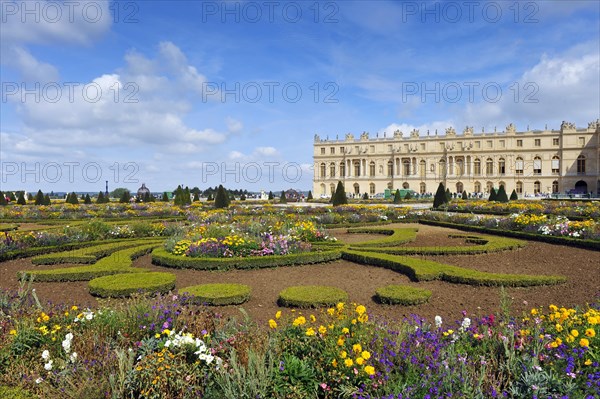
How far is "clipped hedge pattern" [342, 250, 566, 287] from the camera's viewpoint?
268 inches

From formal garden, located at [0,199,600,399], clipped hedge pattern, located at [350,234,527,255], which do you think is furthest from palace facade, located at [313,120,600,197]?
formal garden, located at [0,199,600,399]

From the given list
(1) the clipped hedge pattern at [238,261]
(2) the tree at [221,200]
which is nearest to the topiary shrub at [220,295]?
(1) the clipped hedge pattern at [238,261]

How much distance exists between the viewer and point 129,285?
6.75 metres

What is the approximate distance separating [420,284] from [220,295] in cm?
349

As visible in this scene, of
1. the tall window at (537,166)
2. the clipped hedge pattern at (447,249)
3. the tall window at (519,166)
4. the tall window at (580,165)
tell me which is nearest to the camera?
the clipped hedge pattern at (447,249)

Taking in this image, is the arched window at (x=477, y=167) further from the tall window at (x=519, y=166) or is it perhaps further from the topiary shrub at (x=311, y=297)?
the topiary shrub at (x=311, y=297)

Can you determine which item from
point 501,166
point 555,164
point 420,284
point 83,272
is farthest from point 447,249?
point 555,164

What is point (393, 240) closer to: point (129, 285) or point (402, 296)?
point (402, 296)

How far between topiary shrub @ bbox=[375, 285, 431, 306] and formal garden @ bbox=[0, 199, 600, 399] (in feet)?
0.12

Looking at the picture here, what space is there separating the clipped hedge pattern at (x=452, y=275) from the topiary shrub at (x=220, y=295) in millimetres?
3224

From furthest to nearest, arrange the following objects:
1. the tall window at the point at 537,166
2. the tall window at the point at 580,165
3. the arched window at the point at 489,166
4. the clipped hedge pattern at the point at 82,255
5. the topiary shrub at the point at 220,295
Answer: the arched window at the point at 489,166
the tall window at the point at 537,166
the tall window at the point at 580,165
the clipped hedge pattern at the point at 82,255
the topiary shrub at the point at 220,295

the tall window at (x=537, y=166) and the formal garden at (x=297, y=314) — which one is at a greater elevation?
the tall window at (x=537, y=166)

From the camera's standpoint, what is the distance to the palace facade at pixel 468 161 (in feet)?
199

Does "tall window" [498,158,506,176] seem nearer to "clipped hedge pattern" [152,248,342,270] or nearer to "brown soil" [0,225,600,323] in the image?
"brown soil" [0,225,600,323]
